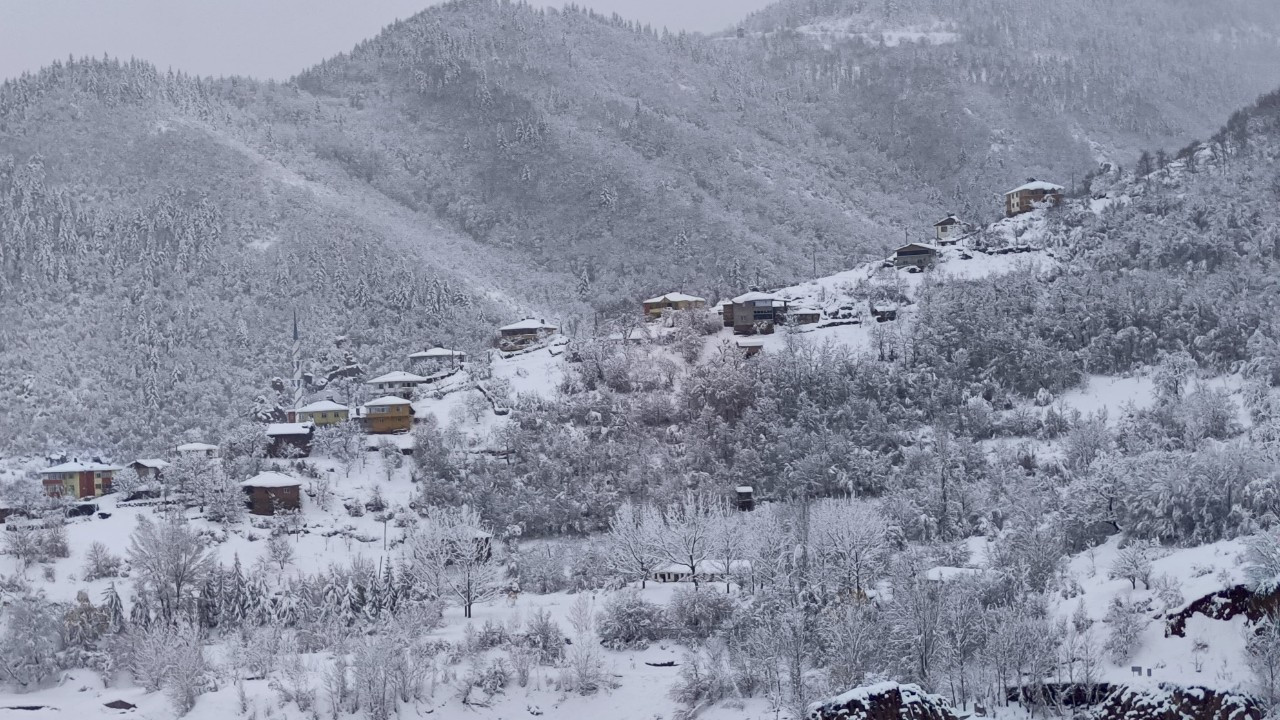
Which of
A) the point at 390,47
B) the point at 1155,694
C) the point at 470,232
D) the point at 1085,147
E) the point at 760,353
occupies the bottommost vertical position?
the point at 1155,694

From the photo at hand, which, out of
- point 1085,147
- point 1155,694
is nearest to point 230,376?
point 1155,694

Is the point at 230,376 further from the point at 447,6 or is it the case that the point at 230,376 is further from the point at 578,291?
the point at 447,6

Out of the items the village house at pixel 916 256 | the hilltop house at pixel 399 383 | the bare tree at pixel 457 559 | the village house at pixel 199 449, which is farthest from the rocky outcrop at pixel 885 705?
the village house at pixel 916 256

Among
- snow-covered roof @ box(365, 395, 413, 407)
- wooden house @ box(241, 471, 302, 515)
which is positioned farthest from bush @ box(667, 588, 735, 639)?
snow-covered roof @ box(365, 395, 413, 407)

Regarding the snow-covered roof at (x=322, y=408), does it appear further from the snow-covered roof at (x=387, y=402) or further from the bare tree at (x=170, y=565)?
the bare tree at (x=170, y=565)

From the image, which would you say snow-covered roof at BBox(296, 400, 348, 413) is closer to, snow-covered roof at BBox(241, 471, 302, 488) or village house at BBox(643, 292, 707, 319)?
snow-covered roof at BBox(241, 471, 302, 488)

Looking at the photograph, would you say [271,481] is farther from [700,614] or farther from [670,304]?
[670,304]
